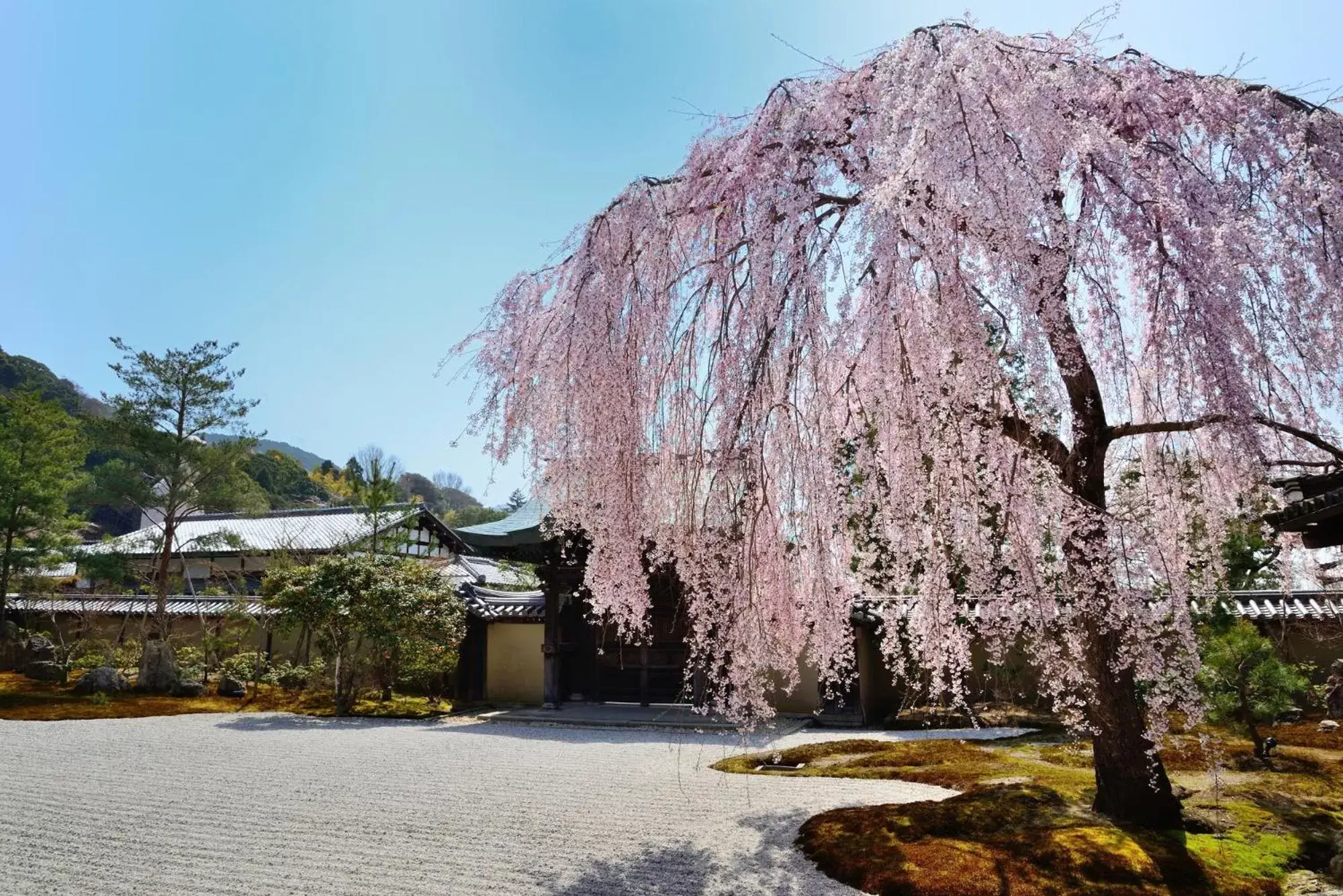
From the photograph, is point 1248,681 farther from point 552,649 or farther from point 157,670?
point 157,670

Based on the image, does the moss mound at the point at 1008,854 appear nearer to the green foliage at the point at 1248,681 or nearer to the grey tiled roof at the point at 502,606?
the green foliage at the point at 1248,681

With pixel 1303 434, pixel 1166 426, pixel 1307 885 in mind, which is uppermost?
pixel 1166 426

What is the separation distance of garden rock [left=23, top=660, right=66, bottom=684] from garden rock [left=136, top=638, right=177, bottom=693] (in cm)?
217

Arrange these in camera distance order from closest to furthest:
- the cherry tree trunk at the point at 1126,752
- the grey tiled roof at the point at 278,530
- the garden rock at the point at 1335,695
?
the cherry tree trunk at the point at 1126,752 < the garden rock at the point at 1335,695 < the grey tiled roof at the point at 278,530

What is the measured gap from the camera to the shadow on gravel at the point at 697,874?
501cm

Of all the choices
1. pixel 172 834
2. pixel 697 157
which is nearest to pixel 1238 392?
pixel 697 157

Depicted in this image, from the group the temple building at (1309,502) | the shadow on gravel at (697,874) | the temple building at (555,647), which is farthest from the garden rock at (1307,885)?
the temple building at (555,647)

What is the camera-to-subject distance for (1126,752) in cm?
563

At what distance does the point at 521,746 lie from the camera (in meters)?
11.7

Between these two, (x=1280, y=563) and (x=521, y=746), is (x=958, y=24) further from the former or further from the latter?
(x=521, y=746)

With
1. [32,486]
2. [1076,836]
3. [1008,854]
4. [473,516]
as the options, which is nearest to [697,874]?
[1008,854]

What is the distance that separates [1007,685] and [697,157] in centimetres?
1223

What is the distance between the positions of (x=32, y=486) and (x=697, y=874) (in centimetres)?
1883

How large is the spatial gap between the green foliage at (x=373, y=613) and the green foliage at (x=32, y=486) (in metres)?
6.28
